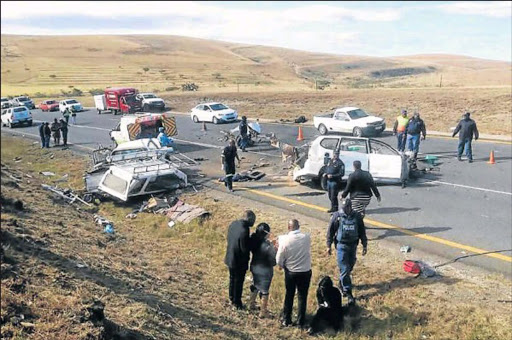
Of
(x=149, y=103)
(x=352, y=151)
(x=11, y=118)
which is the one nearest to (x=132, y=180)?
(x=352, y=151)

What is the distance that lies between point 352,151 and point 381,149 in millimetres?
918

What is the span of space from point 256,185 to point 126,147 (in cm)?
535

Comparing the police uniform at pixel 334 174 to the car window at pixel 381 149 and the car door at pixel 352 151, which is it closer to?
the car door at pixel 352 151

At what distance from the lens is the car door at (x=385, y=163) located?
50.1ft

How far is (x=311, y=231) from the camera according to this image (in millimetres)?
11742

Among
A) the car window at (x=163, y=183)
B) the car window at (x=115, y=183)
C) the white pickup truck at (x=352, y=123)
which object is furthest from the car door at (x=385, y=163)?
the white pickup truck at (x=352, y=123)

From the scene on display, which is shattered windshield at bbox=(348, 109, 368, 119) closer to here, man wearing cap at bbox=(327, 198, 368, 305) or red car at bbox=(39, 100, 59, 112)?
man wearing cap at bbox=(327, 198, 368, 305)

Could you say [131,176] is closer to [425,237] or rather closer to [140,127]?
[140,127]

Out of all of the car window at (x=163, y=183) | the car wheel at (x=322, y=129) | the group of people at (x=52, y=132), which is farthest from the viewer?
the car wheel at (x=322, y=129)

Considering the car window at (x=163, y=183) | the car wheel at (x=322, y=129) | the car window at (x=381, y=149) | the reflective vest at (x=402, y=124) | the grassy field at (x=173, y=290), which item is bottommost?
the grassy field at (x=173, y=290)

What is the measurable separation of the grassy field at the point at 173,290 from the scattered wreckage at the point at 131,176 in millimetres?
2808

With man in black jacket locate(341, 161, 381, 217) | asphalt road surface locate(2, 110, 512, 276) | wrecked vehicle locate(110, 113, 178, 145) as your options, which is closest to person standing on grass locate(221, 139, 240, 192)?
asphalt road surface locate(2, 110, 512, 276)

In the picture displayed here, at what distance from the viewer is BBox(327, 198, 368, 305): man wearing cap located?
26.8 feet

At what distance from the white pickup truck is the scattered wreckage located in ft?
40.3
